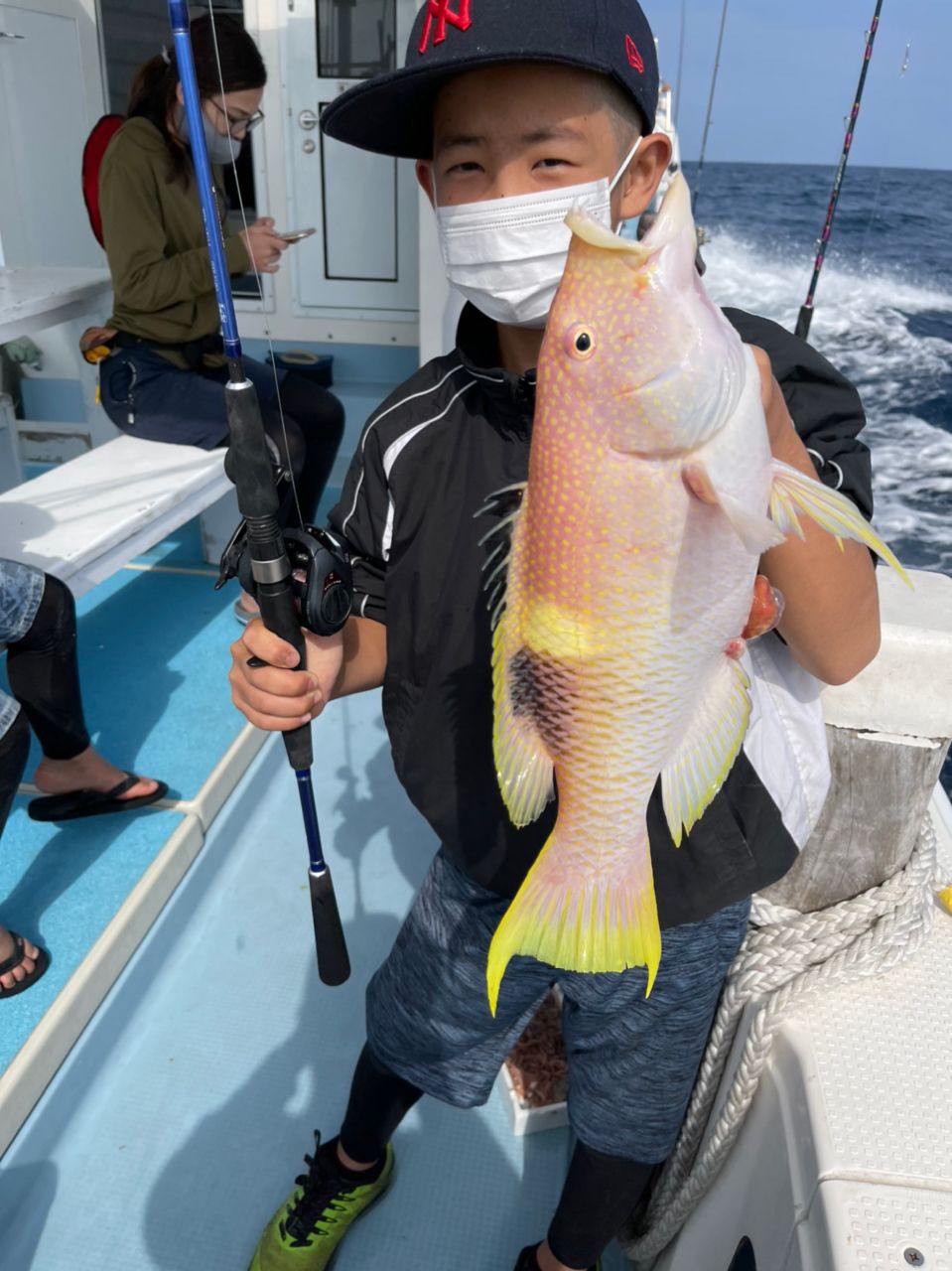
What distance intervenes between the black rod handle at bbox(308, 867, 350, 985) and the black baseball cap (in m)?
1.35

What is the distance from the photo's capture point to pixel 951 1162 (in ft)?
3.99

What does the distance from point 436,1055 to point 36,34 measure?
595cm

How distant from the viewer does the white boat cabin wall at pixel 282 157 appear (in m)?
4.99

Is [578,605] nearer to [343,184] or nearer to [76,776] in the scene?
[76,776]

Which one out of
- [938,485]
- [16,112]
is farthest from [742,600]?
[938,485]

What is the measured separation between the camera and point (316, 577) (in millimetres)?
1264

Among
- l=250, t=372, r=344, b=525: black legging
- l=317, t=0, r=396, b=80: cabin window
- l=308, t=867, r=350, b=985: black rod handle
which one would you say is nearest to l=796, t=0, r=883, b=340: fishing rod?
l=250, t=372, r=344, b=525: black legging

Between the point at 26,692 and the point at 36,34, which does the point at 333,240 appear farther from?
the point at 26,692

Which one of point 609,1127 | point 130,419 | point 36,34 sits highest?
point 36,34

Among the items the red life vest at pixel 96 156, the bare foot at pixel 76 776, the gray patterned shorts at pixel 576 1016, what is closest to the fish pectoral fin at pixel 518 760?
the gray patterned shorts at pixel 576 1016

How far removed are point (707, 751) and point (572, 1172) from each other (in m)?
1.03

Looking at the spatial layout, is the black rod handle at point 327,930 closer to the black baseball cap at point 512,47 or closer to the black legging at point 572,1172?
the black legging at point 572,1172

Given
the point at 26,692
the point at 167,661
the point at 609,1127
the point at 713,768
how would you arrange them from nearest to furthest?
the point at 713,768 → the point at 609,1127 → the point at 26,692 → the point at 167,661

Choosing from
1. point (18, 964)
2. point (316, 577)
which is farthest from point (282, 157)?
point (316, 577)
